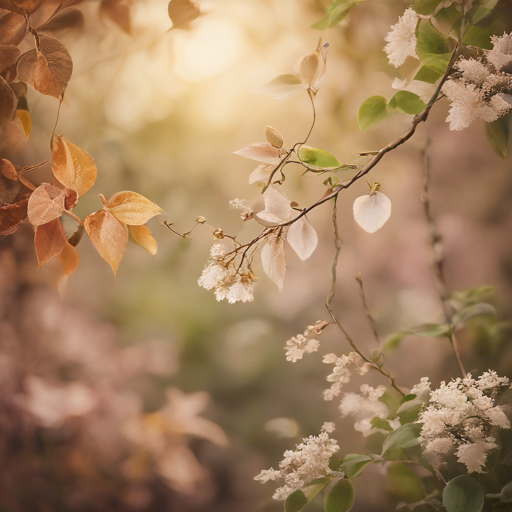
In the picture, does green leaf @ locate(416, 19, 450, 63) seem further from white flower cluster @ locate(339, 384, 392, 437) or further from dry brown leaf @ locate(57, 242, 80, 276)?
dry brown leaf @ locate(57, 242, 80, 276)

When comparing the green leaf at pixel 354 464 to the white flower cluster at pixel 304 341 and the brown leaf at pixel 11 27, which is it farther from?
the brown leaf at pixel 11 27

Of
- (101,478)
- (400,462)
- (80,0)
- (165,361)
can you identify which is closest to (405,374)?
(400,462)

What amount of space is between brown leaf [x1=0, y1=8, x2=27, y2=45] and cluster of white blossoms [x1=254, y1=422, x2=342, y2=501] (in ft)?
2.33

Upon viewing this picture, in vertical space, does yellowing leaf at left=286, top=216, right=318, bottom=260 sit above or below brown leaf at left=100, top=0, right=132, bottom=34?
below

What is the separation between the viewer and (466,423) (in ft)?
1.55

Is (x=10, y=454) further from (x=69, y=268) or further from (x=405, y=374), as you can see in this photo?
(x=405, y=374)

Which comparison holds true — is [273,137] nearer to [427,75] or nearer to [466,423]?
[427,75]

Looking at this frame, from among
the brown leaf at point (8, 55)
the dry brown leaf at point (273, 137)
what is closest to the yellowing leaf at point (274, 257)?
the dry brown leaf at point (273, 137)

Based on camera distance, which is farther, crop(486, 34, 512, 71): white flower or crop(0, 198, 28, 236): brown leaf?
crop(0, 198, 28, 236): brown leaf

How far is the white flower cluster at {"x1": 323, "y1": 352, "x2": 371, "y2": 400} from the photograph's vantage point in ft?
1.83

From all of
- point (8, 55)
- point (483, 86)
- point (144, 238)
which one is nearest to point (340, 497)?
point (144, 238)

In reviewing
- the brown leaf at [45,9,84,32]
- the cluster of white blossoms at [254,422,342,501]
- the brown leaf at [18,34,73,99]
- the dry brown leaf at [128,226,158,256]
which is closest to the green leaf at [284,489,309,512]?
the cluster of white blossoms at [254,422,342,501]

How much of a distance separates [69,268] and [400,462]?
56 cm

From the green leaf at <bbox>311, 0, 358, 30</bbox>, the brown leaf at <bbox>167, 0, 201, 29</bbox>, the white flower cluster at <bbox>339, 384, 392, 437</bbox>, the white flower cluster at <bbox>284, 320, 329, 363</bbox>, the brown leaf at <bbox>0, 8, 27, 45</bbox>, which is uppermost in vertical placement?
the brown leaf at <bbox>0, 8, 27, 45</bbox>
